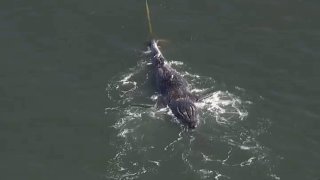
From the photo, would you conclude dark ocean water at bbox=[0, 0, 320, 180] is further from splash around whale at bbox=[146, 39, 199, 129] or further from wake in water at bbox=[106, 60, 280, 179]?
splash around whale at bbox=[146, 39, 199, 129]

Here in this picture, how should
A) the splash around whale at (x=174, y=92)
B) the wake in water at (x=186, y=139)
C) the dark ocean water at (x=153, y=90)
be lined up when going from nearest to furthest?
the wake in water at (x=186, y=139) → the dark ocean water at (x=153, y=90) → the splash around whale at (x=174, y=92)

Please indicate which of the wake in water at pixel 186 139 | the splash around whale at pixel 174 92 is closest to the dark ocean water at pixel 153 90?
the wake in water at pixel 186 139

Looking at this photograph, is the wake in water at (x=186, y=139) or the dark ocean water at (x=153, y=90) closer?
the wake in water at (x=186, y=139)

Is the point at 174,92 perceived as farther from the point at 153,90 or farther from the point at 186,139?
the point at 186,139

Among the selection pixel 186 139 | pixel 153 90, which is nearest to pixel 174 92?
pixel 153 90

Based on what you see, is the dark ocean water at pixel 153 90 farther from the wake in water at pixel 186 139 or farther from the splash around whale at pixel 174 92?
the splash around whale at pixel 174 92

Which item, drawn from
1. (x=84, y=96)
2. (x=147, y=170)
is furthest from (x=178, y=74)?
(x=147, y=170)
